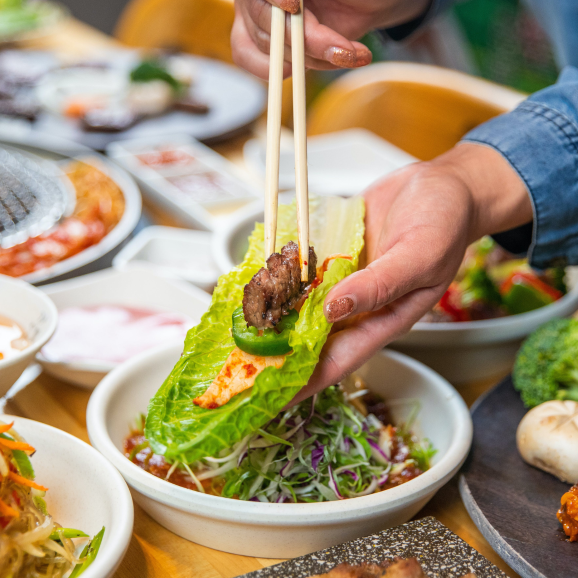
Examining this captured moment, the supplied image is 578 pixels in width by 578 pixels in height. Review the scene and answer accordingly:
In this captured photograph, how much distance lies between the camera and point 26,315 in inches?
69.4

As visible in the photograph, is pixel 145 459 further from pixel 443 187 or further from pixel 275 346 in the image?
pixel 443 187

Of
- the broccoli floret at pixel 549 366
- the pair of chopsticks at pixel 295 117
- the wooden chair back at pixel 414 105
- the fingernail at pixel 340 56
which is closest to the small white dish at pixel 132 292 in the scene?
the pair of chopsticks at pixel 295 117

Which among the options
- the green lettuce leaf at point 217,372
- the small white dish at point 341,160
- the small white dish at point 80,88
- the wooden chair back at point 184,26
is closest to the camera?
the green lettuce leaf at point 217,372

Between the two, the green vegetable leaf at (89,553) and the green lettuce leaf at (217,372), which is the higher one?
the green lettuce leaf at (217,372)

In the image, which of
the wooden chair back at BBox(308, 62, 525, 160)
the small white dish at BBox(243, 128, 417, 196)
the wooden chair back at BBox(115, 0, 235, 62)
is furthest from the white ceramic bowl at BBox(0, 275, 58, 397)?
the wooden chair back at BBox(115, 0, 235, 62)

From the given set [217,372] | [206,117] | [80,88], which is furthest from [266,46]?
[80,88]

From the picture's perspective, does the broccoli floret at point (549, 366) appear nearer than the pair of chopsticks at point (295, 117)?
No

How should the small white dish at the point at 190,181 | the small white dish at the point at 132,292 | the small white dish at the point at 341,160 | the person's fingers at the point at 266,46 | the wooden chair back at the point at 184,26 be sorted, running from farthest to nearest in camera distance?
the wooden chair back at the point at 184,26
the small white dish at the point at 341,160
the small white dish at the point at 190,181
the small white dish at the point at 132,292
the person's fingers at the point at 266,46

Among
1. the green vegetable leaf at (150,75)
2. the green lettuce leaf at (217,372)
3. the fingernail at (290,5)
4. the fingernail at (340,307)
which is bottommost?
the green vegetable leaf at (150,75)

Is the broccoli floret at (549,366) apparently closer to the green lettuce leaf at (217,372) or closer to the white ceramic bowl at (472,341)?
the white ceramic bowl at (472,341)

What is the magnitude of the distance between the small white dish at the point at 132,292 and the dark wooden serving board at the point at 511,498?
93cm

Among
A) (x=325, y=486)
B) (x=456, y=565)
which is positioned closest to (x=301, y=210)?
(x=325, y=486)

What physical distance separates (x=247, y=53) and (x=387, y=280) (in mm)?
900

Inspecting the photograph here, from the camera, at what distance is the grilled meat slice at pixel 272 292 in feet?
4.15
